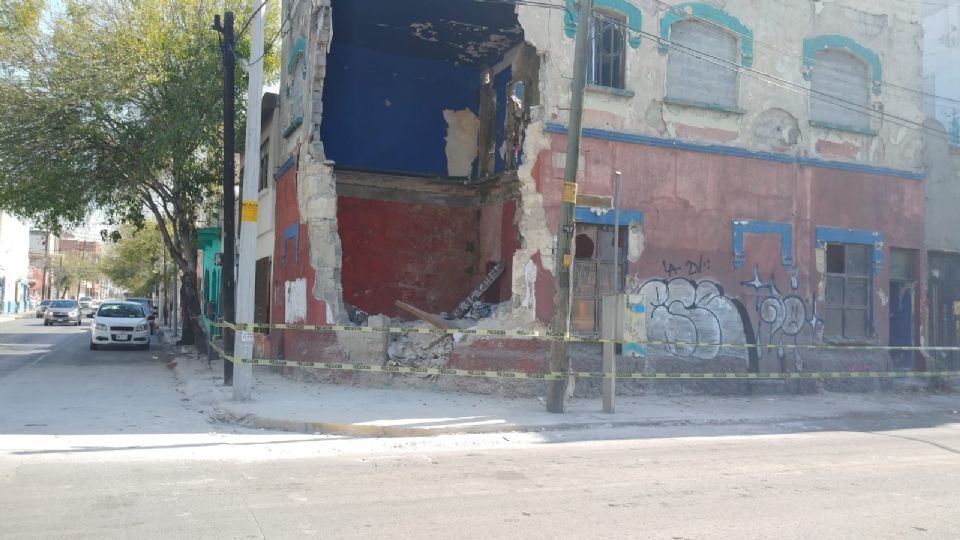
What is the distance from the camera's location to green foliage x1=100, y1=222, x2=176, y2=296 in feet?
133

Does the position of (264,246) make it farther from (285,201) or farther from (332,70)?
(332,70)

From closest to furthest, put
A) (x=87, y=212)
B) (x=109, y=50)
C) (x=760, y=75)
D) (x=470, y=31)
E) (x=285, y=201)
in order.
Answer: (x=760, y=75) < (x=470, y=31) < (x=285, y=201) < (x=109, y=50) < (x=87, y=212)

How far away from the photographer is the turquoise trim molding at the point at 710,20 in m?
14.8

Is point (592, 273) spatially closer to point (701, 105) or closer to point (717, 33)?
point (701, 105)

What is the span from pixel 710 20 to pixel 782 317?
19.7 feet

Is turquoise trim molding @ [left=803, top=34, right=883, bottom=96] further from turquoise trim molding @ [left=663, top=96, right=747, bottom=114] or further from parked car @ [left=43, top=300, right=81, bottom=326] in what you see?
parked car @ [left=43, top=300, right=81, bottom=326]

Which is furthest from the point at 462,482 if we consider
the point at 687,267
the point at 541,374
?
the point at 687,267

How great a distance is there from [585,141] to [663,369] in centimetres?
443

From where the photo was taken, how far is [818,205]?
16031mm

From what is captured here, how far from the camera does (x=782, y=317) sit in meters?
15.5

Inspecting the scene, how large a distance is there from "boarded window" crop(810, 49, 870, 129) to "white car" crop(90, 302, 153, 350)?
65.1 ft

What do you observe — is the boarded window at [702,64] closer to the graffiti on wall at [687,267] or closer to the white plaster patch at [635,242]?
the white plaster patch at [635,242]

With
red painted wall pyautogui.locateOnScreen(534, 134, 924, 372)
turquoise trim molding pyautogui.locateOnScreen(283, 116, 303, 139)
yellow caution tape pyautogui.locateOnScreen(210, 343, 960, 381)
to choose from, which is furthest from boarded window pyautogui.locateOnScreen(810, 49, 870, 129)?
turquoise trim molding pyautogui.locateOnScreen(283, 116, 303, 139)

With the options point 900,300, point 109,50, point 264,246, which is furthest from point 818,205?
point 109,50
